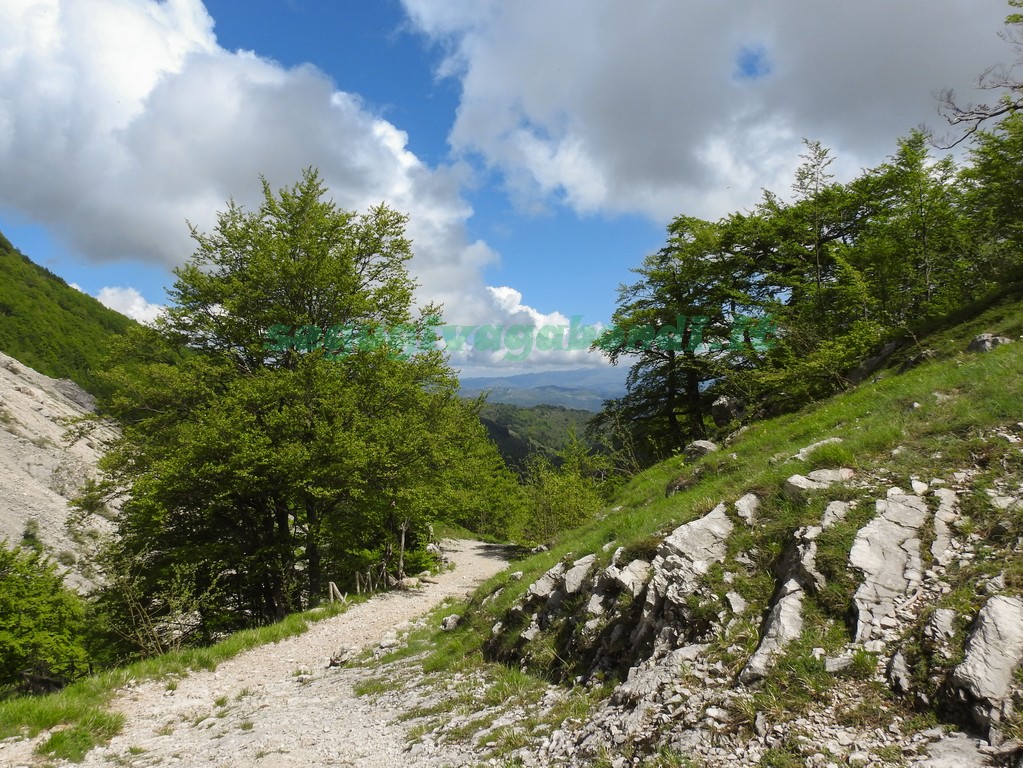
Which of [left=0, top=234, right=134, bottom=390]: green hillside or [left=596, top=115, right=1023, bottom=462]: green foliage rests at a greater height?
[left=0, top=234, right=134, bottom=390]: green hillside

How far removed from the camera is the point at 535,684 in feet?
23.1

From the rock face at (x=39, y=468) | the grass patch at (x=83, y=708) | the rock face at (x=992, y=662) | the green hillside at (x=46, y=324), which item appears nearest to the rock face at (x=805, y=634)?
the rock face at (x=992, y=662)

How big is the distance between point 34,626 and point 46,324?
164 m

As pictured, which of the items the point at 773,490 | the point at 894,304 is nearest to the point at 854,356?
the point at 894,304

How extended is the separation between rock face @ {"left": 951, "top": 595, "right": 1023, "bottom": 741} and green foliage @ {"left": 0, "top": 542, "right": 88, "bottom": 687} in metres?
20.9

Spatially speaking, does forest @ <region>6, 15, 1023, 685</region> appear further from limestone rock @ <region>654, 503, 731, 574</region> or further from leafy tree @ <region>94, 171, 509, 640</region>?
limestone rock @ <region>654, 503, 731, 574</region>

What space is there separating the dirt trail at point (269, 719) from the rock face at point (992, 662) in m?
4.65

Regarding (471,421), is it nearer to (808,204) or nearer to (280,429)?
(280,429)

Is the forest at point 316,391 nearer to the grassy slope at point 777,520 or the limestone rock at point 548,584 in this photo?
the grassy slope at point 777,520

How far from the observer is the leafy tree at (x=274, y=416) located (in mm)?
15617

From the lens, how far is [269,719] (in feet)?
27.1

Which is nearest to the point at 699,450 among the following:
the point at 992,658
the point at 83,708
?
the point at 992,658

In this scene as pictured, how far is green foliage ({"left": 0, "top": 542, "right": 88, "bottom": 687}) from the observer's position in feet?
49.1

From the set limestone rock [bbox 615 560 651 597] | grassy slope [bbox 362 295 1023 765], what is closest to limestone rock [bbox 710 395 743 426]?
grassy slope [bbox 362 295 1023 765]
